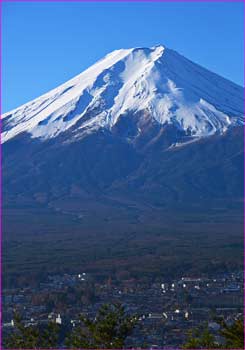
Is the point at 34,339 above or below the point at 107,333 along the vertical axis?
below

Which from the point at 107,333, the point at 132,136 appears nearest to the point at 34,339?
the point at 107,333

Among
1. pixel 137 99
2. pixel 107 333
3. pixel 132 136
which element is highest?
pixel 137 99

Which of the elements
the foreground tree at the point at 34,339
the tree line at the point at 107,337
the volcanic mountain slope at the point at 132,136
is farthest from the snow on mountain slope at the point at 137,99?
the tree line at the point at 107,337

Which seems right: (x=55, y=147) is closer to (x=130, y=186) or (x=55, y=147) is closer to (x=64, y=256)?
(x=130, y=186)

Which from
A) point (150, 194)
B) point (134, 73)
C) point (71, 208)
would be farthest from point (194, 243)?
point (134, 73)

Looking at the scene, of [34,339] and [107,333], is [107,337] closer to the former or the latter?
[107,333]

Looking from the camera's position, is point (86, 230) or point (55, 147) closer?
point (86, 230)

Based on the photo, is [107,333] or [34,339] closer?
[107,333]

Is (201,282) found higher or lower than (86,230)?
lower
